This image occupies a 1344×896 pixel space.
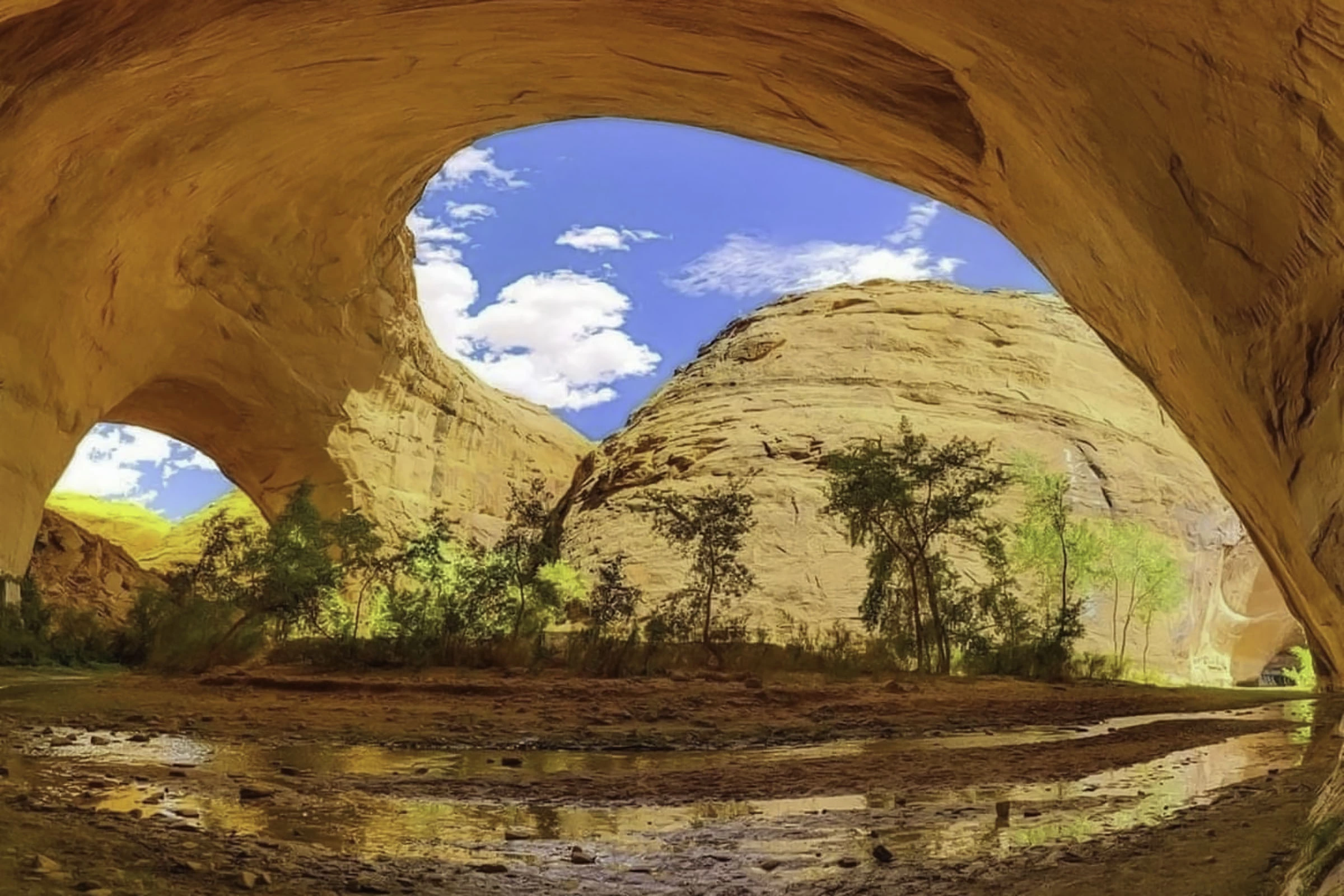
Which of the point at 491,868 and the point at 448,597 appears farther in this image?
the point at 448,597

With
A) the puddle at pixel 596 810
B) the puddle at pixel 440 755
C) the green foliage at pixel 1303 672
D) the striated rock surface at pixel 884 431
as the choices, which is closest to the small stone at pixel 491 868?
the puddle at pixel 596 810

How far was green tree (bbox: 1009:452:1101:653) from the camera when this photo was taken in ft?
62.2

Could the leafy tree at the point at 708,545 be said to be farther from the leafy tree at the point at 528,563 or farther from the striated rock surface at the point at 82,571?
the striated rock surface at the point at 82,571

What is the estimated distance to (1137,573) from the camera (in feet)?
74.2

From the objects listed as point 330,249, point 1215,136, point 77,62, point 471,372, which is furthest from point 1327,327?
point 471,372

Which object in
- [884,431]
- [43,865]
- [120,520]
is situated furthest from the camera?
[120,520]

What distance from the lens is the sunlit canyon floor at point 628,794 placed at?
3.44 meters

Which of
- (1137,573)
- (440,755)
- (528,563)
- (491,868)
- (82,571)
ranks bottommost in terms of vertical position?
(440,755)

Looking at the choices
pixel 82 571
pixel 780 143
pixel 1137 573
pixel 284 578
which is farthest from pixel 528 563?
pixel 82 571

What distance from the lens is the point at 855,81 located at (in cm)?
907

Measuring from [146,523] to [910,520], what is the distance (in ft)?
129

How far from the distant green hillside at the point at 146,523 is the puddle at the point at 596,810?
1316 inches

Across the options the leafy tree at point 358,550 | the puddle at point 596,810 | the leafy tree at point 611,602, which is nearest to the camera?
the puddle at point 596,810

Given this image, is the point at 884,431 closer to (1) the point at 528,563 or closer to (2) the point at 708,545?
(2) the point at 708,545
